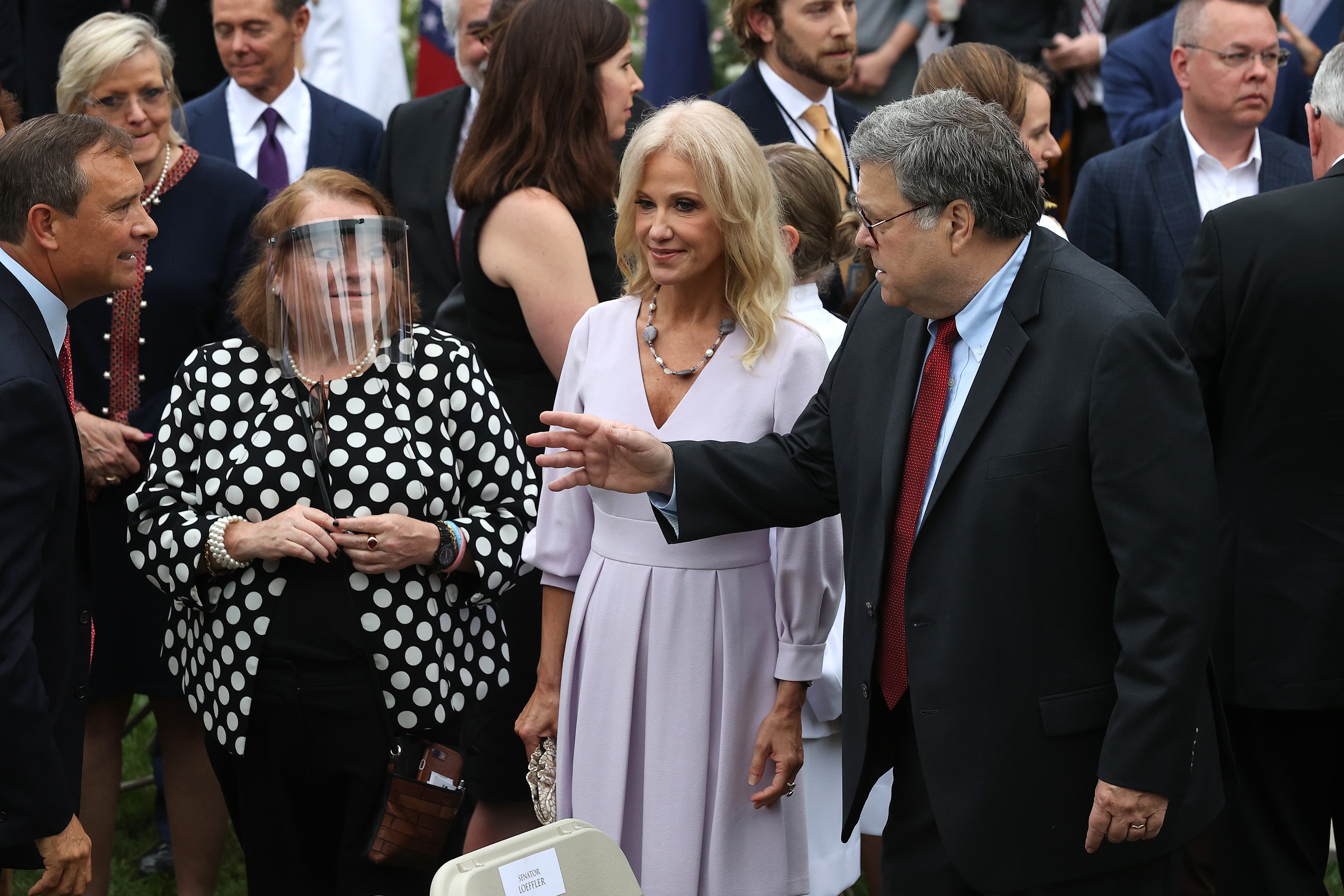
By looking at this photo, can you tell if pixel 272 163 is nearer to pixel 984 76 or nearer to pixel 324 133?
pixel 324 133

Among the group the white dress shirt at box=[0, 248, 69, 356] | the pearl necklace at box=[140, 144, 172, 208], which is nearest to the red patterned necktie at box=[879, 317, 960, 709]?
the white dress shirt at box=[0, 248, 69, 356]

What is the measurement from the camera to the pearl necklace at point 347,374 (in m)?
3.20

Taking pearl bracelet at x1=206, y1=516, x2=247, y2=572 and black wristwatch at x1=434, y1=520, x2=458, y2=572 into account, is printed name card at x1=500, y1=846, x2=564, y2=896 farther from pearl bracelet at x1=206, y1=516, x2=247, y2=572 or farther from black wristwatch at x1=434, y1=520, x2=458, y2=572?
pearl bracelet at x1=206, y1=516, x2=247, y2=572

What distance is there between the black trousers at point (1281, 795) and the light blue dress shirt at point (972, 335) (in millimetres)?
1357

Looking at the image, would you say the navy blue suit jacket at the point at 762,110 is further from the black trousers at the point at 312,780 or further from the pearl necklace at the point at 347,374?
the black trousers at the point at 312,780

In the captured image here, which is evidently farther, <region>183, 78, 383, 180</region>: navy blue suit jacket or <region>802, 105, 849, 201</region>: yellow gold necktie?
<region>183, 78, 383, 180</region>: navy blue suit jacket

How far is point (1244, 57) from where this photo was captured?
5012 mm

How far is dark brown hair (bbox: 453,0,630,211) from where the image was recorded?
396cm

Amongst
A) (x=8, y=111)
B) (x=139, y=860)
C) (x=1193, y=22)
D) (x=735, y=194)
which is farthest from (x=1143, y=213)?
(x=139, y=860)

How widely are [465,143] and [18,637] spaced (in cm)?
203

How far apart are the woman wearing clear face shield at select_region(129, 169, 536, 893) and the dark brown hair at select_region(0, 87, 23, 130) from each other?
135 cm

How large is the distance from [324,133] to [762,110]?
172cm

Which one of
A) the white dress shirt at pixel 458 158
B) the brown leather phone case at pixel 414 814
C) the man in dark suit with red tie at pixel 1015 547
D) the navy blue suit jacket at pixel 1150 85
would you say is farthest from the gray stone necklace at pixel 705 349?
the navy blue suit jacket at pixel 1150 85

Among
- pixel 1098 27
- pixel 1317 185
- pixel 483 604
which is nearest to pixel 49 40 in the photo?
pixel 483 604
